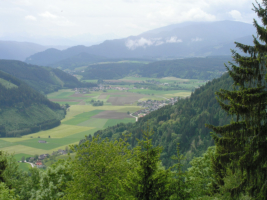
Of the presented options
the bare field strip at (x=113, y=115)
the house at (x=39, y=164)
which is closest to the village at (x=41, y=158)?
the house at (x=39, y=164)

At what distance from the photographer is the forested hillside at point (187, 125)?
89.1 meters

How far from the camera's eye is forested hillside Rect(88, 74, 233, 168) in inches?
3509

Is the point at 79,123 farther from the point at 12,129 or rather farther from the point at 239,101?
the point at 239,101

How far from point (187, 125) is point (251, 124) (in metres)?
90.6

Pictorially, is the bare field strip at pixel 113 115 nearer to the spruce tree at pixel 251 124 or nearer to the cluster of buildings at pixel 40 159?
the cluster of buildings at pixel 40 159

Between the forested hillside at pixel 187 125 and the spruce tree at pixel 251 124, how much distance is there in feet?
206

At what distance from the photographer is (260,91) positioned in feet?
56.2

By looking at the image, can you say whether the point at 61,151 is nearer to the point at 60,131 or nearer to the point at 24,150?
the point at 24,150

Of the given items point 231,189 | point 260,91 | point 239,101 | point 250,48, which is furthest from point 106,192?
point 250,48

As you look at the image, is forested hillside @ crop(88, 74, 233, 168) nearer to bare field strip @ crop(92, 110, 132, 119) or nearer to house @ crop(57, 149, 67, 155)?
house @ crop(57, 149, 67, 155)

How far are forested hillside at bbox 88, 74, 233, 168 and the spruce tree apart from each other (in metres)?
62.7

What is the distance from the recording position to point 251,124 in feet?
57.9

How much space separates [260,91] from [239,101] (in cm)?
157

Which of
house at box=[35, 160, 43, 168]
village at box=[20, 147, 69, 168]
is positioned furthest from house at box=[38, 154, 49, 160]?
house at box=[35, 160, 43, 168]
